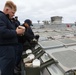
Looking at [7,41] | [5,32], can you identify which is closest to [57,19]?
[7,41]

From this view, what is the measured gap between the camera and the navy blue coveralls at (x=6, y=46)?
2174mm

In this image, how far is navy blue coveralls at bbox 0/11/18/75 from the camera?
2.17 meters

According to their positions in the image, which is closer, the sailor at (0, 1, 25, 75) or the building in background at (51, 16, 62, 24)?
the sailor at (0, 1, 25, 75)

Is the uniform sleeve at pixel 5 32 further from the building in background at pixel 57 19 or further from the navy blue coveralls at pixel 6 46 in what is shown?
the building in background at pixel 57 19

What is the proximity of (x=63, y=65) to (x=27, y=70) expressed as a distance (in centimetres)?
49

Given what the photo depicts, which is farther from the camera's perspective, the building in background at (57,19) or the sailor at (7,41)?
the building in background at (57,19)

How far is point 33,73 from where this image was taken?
80.1 inches

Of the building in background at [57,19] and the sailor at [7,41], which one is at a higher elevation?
the sailor at [7,41]

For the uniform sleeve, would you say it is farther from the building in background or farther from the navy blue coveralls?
the building in background

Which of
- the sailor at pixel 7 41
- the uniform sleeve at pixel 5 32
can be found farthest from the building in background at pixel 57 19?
the uniform sleeve at pixel 5 32

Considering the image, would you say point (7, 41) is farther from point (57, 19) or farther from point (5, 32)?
point (57, 19)

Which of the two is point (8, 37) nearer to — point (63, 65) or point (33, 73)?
point (33, 73)

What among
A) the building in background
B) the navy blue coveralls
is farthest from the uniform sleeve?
the building in background

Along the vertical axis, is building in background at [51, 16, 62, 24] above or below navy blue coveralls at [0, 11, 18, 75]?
below
